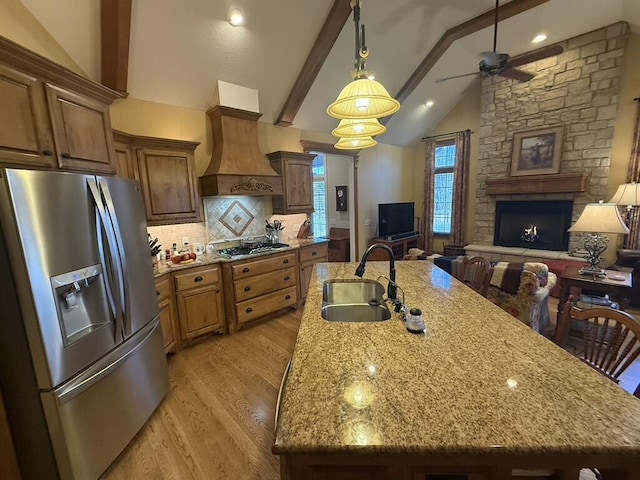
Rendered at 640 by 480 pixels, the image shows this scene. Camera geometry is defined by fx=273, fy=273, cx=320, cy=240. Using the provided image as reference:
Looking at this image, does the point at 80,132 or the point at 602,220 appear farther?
the point at 602,220

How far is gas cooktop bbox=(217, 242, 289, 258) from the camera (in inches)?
130

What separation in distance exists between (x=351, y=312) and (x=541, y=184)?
16.3 feet

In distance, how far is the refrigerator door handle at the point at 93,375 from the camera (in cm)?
138

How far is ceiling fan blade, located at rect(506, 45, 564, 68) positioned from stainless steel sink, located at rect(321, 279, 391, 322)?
4.18 meters

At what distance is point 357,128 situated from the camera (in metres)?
2.05

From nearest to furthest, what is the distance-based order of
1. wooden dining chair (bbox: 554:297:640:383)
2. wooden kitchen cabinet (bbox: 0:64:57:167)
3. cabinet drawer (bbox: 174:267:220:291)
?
wooden dining chair (bbox: 554:297:640:383)
wooden kitchen cabinet (bbox: 0:64:57:167)
cabinet drawer (bbox: 174:267:220:291)

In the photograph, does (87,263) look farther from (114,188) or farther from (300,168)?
(300,168)

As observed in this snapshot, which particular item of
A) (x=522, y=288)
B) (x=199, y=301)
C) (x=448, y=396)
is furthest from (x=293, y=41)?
(x=448, y=396)

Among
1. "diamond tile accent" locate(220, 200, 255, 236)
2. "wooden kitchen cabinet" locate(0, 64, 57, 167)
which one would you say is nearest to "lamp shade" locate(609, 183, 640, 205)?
"diamond tile accent" locate(220, 200, 255, 236)

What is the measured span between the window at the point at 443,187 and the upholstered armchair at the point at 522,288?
13.1 ft

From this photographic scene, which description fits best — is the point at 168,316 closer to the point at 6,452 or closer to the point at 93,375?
the point at 93,375

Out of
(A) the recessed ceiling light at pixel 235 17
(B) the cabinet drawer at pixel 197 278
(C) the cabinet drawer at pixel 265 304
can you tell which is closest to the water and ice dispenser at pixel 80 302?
(B) the cabinet drawer at pixel 197 278

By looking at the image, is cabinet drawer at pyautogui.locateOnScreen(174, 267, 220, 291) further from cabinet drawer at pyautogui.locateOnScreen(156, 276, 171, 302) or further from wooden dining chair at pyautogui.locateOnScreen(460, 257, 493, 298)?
wooden dining chair at pyautogui.locateOnScreen(460, 257, 493, 298)

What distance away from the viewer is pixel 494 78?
5262 mm
